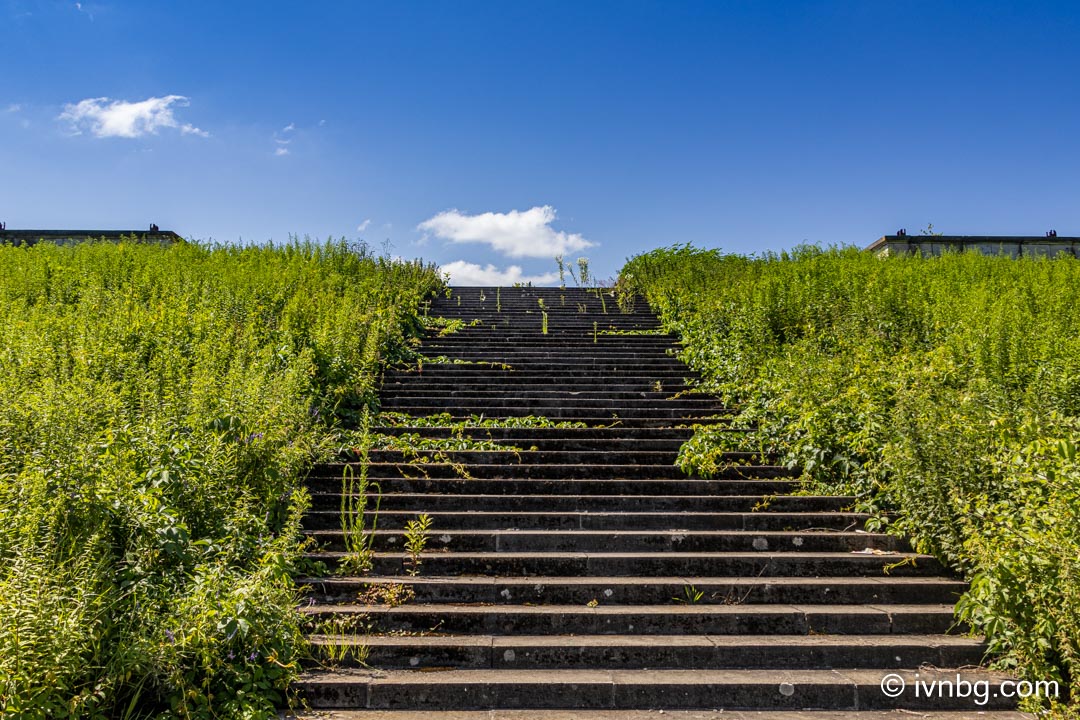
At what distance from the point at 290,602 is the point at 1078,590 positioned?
15.9ft

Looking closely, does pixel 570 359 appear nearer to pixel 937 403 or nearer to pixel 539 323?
pixel 539 323

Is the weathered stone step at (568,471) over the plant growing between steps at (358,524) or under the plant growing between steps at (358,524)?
over

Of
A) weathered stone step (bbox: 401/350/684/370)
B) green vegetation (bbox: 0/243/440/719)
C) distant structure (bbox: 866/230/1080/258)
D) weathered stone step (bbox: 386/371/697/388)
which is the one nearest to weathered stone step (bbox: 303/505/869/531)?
green vegetation (bbox: 0/243/440/719)

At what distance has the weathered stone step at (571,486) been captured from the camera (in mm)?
7359

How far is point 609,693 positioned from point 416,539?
227 centimetres

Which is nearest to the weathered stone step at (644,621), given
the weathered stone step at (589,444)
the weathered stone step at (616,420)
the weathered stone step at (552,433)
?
the weathered stone step at (589,444)

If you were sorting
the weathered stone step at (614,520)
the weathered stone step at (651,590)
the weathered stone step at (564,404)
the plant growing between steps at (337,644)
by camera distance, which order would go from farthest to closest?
the weathered stone step at (564,404)
the weathered stone step at (614,520)
the weathered stone step at (651,590)
the plant growing between steps at (337,644)

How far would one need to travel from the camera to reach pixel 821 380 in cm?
821

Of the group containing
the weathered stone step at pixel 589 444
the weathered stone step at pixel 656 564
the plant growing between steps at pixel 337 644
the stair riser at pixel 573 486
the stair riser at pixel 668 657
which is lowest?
the stair riser at pixel 668 657

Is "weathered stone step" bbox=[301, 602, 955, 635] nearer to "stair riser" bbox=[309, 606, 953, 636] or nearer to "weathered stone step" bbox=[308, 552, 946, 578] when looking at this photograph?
"stair riser" bbox=[309, 606, 953, 636]

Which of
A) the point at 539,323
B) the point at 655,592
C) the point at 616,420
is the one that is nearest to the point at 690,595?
the point at 655,592

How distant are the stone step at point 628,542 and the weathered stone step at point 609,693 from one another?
1.70m

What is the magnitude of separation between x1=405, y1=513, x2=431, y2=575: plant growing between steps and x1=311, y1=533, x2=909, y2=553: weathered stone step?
0.31 feet

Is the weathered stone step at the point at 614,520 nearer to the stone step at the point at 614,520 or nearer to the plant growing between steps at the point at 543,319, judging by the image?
the stone step at the point at 614,520
